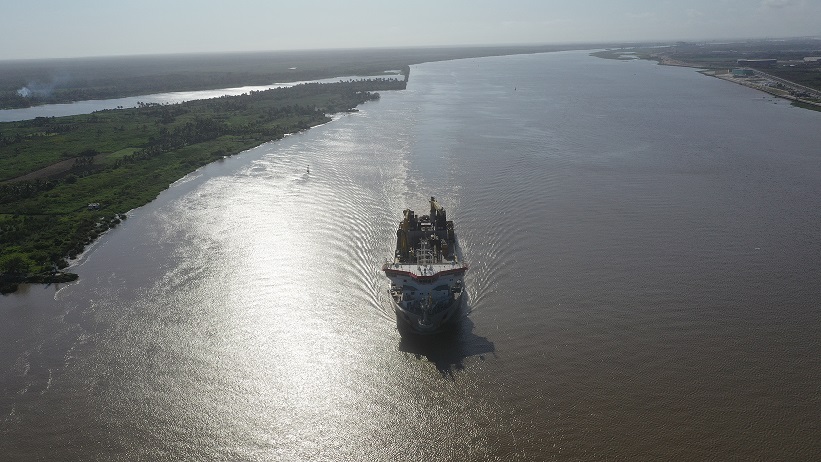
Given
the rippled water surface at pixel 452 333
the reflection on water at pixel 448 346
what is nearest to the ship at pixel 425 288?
the reflection on water at pixel 448 346

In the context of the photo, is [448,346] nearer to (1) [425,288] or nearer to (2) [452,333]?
(2) [452,333]

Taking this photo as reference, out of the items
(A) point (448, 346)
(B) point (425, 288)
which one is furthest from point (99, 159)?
(A) point (448, 346)

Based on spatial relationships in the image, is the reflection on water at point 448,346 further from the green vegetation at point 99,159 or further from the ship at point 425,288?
the green vegetation at point 99,159

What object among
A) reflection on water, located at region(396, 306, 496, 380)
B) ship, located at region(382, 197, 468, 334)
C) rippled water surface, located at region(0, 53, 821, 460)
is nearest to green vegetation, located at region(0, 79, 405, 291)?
rippled water surface, located at region(0, 53, 821, 460)

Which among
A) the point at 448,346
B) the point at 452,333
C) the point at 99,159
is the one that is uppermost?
the point at 99,159

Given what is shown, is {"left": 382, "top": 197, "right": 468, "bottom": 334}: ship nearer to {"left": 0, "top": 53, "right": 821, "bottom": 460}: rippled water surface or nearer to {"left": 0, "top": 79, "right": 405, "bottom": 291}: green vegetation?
{"left": 0, "top": 53, "right": 821, "bottom": 460}: rippled water surface

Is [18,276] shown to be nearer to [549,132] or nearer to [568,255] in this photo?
[568,255]

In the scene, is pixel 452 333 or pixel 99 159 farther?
pixel 99 159
